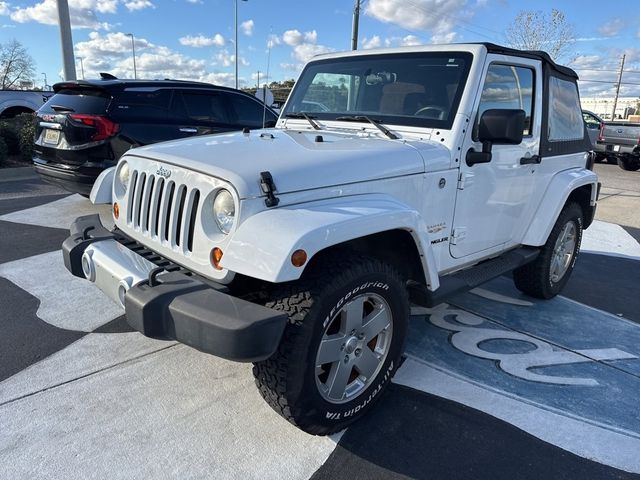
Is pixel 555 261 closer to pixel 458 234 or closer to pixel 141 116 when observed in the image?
pixel 458 234

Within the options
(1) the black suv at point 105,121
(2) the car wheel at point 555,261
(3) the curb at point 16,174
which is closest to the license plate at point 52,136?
(1) the black suv at point 105,121

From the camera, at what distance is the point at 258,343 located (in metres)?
1.99

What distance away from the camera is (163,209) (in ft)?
8.58

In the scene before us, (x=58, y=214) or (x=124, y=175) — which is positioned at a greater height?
(x=124, y=175)

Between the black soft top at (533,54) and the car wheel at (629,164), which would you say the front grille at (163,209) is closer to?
the black soft top at (533,54)

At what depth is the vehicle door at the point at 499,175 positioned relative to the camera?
3242 mm

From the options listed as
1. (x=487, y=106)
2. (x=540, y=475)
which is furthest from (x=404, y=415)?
(x=487, y=106)

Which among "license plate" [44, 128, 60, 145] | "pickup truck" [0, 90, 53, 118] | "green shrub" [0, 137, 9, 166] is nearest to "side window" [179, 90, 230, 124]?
"license plate" [44, 128, 60, 145]

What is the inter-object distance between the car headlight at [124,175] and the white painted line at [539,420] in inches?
81.7

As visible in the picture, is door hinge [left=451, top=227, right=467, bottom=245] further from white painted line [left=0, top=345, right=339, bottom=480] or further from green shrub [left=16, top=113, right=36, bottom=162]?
→ green shrub [left=16, top=113, right=36, bottom=162]

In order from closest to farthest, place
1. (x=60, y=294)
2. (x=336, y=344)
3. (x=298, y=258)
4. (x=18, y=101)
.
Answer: (x=298, y=258)
(x=336, y=344)
(x=60, y=294)
(x=18, y=101)

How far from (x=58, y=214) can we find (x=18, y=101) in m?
8.08

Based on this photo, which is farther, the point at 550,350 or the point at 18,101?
the point at 18,101

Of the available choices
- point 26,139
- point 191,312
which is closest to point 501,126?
point 191,312
